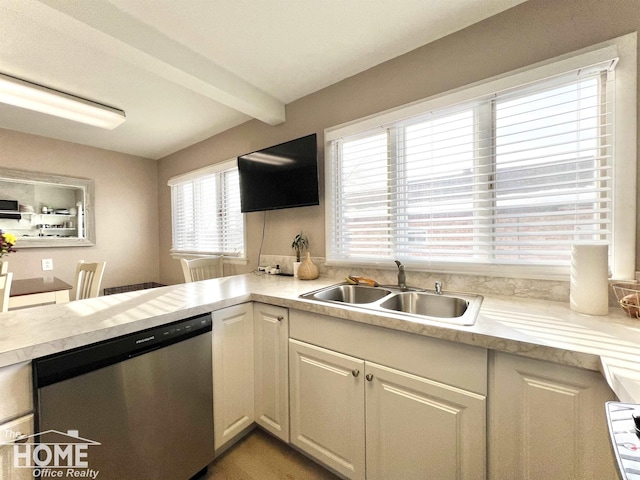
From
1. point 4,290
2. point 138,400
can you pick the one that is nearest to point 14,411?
point 138,400

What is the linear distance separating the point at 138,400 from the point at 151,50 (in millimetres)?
1784

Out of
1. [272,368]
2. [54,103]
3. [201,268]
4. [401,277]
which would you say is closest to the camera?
[272,368]

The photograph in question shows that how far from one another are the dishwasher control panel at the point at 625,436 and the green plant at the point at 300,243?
74.6 inches

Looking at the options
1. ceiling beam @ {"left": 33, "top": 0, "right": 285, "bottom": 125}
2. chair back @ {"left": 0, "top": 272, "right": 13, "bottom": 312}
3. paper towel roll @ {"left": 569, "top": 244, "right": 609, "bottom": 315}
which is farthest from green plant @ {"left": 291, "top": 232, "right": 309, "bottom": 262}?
chair back @ {"left": 0, "top": 272, "right": 13, "bottom": 312}

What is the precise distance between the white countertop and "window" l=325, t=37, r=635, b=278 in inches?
13.0

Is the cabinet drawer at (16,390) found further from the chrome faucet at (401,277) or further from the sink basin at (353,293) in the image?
the chrome faucet at (401,277)

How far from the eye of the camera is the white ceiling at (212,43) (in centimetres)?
133

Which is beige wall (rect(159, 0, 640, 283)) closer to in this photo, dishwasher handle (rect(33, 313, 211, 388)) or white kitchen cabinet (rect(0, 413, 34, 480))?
dishwasher handle (rect(33, 313, 211, 388))

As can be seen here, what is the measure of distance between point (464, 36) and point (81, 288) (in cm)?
351

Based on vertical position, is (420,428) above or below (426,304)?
below

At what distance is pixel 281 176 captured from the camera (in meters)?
2.17

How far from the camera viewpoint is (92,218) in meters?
3.20

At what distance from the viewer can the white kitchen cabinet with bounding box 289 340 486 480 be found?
0.98 m

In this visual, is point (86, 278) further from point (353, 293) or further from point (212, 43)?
point (353, 293)
